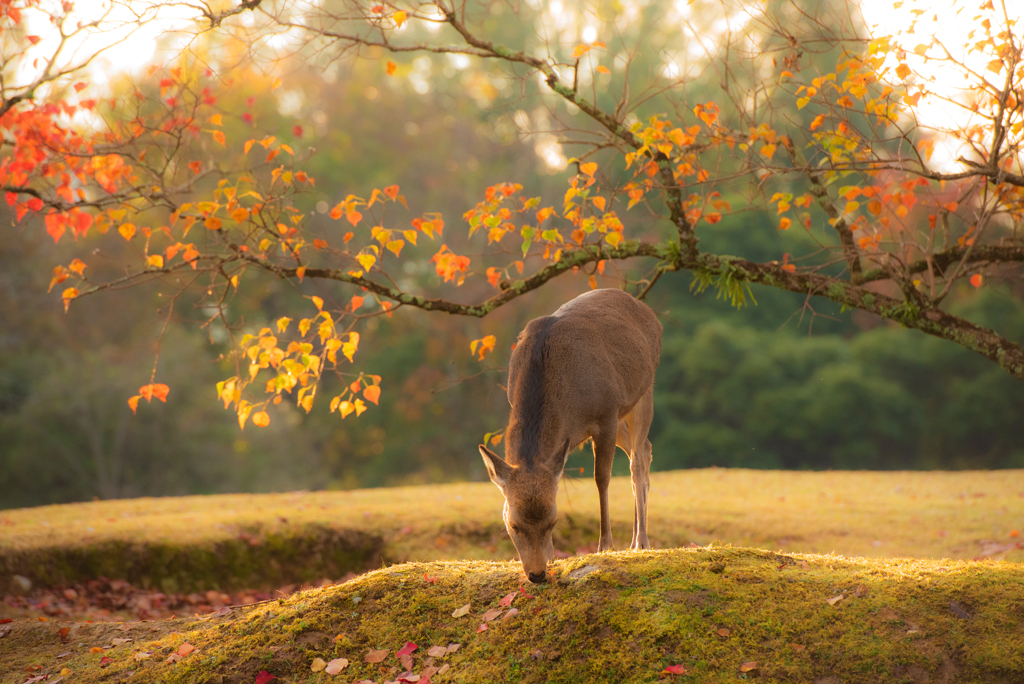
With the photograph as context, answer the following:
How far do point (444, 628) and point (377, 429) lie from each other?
19905 mm

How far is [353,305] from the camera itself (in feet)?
20.2

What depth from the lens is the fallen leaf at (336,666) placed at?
13.6ft

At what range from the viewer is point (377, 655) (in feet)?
14.0

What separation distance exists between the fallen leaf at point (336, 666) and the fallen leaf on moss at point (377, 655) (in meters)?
0.12

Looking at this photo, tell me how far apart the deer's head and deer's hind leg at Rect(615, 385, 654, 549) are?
158 centimetres

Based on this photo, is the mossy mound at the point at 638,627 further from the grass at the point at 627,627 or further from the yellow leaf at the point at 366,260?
the yellow leaf at the point at 366,260

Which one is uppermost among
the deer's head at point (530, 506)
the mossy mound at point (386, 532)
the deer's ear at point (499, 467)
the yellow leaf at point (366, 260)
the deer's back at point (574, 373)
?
the yellow leaf at point (366, 260)

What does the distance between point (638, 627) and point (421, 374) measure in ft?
62.5

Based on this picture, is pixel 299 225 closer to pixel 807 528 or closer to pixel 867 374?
pixel 807 528

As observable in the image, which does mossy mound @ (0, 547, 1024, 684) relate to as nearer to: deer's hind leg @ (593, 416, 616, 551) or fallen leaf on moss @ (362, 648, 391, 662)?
fallen leaf on moss @ (362, 648, 391, 662)

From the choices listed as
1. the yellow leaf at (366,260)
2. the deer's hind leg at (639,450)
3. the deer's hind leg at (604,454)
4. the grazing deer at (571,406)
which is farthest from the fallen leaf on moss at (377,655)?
the yellow leaf at (366,260)

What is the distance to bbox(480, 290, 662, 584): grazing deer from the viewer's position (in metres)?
4.24

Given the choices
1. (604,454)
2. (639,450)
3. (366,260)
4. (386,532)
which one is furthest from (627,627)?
(386,532)

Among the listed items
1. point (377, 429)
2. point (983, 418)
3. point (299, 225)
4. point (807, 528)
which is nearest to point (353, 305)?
point (299, 225)
